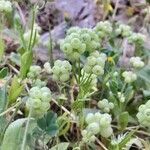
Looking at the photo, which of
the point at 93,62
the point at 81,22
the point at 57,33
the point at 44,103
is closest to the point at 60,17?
the point at 81,22

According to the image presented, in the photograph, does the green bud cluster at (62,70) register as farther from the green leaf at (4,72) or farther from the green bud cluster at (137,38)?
the green bud cluster at (137,38)

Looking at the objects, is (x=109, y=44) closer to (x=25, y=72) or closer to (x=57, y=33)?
(x=57, y=33)

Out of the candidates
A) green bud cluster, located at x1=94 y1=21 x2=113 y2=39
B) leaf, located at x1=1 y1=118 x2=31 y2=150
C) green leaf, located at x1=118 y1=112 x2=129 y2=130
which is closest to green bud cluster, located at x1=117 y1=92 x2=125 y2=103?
green leaf, located at x1=118 y1=112 x2=129 y2=130

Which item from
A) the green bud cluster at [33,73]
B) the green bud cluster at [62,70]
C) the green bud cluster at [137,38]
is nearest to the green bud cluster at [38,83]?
the green bud cluster at [33,73]

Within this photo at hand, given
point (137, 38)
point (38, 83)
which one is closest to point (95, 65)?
point (38, 83)

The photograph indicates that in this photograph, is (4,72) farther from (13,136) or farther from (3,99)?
(13,136)

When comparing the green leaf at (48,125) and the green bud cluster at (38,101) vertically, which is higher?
the green bud cluster at (38,101)

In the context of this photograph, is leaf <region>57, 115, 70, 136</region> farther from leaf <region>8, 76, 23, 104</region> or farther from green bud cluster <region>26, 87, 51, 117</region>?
green bud cluster <region>26, 87, 51, 117</region>

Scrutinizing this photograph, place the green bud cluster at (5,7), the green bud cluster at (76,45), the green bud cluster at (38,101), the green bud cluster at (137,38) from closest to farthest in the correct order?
the green bud cluster at (38,101) → the green bud cluster at (76,45) → the green bud cluster at (5,7) → the green bud cluster at (137,38)
